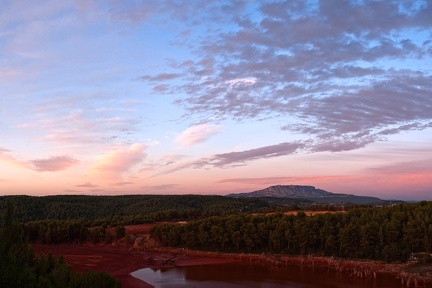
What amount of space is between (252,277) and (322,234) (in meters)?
12.8

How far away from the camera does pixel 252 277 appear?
45438 millimetres

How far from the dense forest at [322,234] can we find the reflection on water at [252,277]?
4675 mm

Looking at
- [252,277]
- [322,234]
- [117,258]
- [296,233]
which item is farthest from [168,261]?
[322,234]

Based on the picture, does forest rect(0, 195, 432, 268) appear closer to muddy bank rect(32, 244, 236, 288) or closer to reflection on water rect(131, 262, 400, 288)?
muddy bank rect(32, 244, 236, 288)

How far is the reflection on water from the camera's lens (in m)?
41.0

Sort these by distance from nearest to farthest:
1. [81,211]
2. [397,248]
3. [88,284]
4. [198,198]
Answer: [88,284] → [397,248] → [81,211] → [198,198]

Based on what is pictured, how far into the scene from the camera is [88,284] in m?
24.4

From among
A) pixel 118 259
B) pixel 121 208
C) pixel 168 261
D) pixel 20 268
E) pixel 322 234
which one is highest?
pixel 20 268

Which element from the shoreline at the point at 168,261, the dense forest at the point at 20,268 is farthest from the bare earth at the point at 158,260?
the dense forest at the point at 20,268

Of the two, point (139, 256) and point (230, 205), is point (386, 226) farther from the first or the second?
point (230, 205)

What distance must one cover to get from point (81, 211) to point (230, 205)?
39.3 metres

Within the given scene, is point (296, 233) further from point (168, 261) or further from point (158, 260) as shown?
point (158, 260)

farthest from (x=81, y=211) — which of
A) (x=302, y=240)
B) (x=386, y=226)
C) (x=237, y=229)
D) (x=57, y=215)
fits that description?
(x=386, y=226)

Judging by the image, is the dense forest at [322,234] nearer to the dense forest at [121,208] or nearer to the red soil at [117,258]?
the red soil at [117,258]
